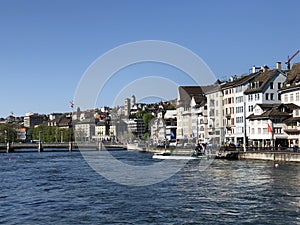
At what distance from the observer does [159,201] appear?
33.3m

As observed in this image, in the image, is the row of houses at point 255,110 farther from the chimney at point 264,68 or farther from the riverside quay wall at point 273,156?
the riverside quay wall at point 273,156

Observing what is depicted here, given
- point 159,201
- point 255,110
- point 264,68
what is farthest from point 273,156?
point 159,201

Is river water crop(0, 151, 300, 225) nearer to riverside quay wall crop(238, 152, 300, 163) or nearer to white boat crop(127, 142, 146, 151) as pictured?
riverside quay wall crop(238, 152, 300, 163)

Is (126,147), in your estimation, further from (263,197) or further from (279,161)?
(263,197)

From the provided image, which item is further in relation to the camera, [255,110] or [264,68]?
[264,68]

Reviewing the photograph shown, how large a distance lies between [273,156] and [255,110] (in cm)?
2069

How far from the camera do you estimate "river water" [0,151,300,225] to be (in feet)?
90.4

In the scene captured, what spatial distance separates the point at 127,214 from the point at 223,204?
20.6ft

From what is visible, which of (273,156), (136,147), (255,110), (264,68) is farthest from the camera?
(136,147)

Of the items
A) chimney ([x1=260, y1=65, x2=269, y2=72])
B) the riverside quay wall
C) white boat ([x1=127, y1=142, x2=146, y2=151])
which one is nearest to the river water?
the riverside quay wall

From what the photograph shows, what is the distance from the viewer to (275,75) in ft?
295

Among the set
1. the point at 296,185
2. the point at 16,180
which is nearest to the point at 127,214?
the point at 296,185

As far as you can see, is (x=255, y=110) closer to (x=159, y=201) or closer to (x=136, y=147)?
(x=159, y=201)

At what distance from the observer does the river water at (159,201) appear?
1085 inches
